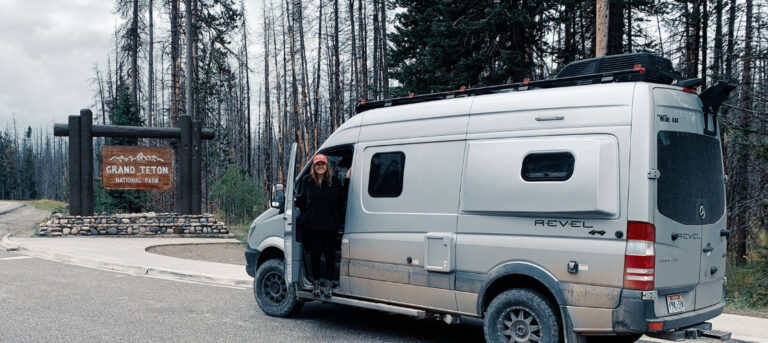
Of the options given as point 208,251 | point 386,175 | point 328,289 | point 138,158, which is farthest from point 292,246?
point 138,158

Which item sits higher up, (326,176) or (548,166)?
(548,166)

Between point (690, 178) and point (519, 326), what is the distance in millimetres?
1919

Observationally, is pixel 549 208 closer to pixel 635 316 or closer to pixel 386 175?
pixel 635 316

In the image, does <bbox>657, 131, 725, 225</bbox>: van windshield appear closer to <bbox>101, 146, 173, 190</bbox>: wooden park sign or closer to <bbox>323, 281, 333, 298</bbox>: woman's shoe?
<bbox>323, 281, 333, 298</bbox>: woman's shoe

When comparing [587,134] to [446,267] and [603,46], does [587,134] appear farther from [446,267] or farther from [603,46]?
[603,46]

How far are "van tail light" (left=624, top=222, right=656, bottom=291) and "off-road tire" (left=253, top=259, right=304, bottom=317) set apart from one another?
4009 millimetres

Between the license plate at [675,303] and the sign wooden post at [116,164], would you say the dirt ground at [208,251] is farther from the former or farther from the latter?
the license plate at [675,303]

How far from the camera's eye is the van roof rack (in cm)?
536

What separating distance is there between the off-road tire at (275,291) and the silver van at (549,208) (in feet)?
2.53

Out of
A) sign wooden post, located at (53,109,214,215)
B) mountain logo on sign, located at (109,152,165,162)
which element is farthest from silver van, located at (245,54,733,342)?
mountain logo on sign, located at (109,152,165,162)

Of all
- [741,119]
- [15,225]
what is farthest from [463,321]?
[15,225]

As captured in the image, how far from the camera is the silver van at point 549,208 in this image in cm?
498

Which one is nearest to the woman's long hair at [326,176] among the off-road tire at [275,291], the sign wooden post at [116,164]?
the off-road tire at [275,291]

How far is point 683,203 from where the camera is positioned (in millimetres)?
5234
